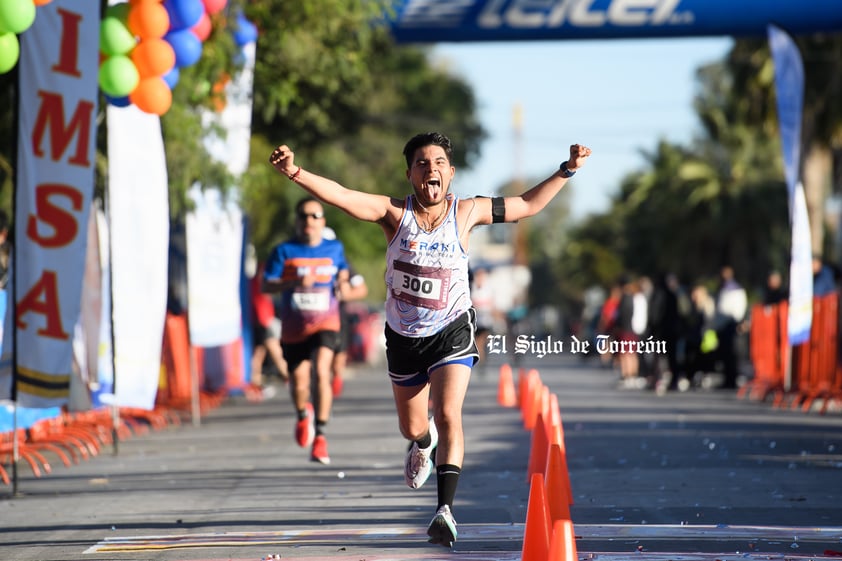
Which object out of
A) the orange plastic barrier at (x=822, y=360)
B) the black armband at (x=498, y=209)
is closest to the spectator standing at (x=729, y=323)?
the orange plastic barrier at (x=822, y=360)

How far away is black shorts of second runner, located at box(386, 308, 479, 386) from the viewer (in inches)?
303

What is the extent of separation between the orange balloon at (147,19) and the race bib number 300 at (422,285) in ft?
21.1

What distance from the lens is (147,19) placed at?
43.9 feet

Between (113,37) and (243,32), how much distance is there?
4.00 metres

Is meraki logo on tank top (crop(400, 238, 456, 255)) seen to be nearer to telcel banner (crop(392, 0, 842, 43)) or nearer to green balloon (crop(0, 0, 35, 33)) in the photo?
green balloon (crop(0, 0, 35, 33))

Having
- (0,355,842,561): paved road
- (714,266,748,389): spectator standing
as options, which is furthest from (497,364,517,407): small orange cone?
(714,266,748,389): spectator standing

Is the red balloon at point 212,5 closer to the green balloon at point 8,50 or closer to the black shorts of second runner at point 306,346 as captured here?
the green balloon at point 8,50

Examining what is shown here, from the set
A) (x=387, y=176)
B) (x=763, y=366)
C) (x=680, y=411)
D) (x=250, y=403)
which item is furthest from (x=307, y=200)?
(x=387, y=176)

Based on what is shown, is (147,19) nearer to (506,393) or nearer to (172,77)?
(172,77)

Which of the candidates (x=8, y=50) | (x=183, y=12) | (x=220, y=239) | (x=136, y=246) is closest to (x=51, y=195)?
(x=8, y=50)

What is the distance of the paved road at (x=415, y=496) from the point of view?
771 centimetres

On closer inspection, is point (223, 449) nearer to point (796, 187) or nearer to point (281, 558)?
point (281, 558)

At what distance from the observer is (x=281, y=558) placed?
733 centimetres

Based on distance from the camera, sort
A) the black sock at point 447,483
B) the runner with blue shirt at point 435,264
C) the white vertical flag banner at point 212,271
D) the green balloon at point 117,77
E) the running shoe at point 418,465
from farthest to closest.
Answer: the white vertical flag banner at point 212,271
the green balloon at point 117,77
the running shoe at point 418,465
the runner with blue shirt at point 435,264
the black sock at point 447,483
